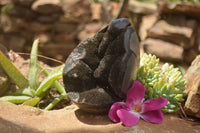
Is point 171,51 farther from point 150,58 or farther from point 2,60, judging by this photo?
point 2,60

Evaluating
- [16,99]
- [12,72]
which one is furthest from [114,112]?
[12,72]

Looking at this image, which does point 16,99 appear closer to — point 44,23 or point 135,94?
point 135,94

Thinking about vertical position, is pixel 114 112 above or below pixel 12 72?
below

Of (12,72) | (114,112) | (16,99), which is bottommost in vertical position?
(16,99)

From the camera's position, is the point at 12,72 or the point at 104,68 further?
the point at 12,72

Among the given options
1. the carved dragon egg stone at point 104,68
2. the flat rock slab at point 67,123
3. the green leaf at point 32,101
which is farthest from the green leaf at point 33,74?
the carved dragon egg stone at point 104,68

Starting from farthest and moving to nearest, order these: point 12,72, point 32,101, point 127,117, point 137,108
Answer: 1. point 12,72
2. point 32,101
3. point 137,108
4. point 127,117

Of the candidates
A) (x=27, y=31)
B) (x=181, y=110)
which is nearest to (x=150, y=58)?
(x=181, y=110)

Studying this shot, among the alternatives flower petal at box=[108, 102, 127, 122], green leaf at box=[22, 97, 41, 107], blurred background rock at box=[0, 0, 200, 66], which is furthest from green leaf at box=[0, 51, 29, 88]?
blurred background rock at box=[0, 0, 200, 66]
